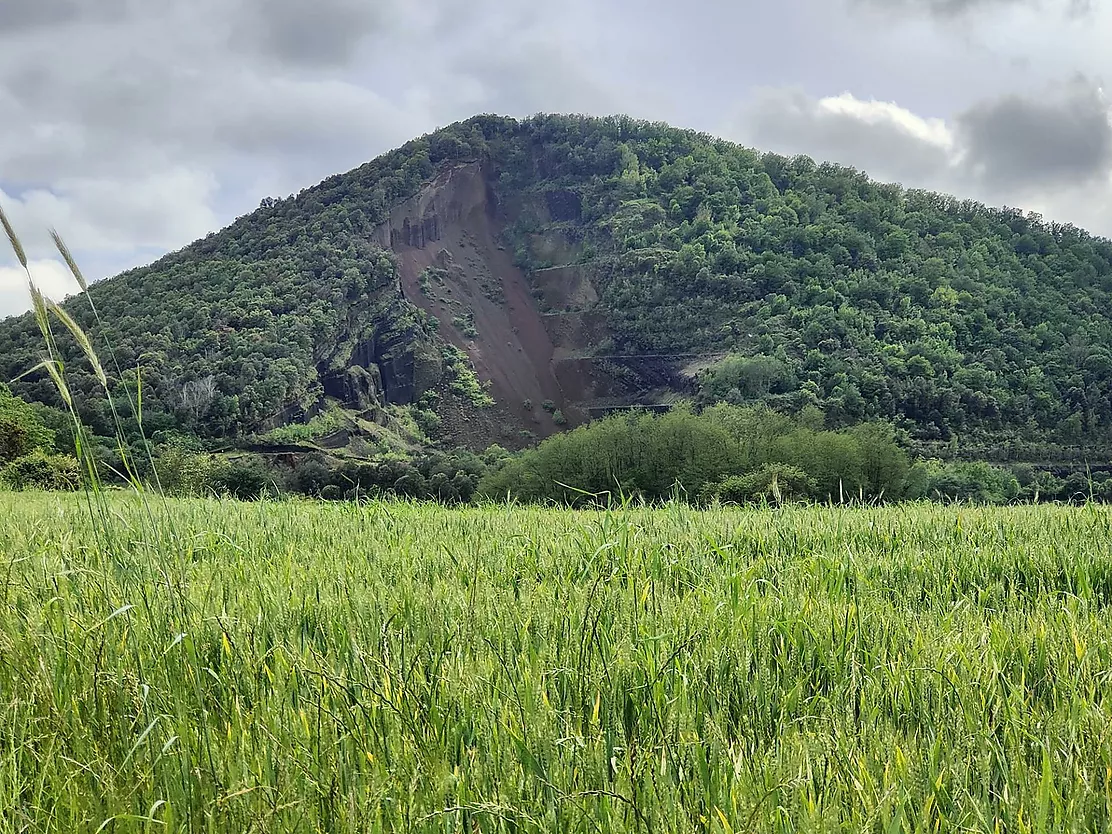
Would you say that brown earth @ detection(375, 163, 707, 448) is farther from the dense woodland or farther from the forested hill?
the dense woodland

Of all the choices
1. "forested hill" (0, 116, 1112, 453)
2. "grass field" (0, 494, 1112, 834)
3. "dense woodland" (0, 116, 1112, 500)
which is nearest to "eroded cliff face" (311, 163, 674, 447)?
"forested hill" (0, 116, 1112, 453)

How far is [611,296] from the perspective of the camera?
401 feet

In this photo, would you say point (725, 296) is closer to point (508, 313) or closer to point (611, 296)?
point (611, 296)

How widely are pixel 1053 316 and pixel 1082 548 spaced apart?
321ft

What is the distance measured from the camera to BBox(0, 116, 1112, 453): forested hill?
80375 millimetres

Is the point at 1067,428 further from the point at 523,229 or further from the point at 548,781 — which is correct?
the point at 523,229

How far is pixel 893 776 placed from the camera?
121cm

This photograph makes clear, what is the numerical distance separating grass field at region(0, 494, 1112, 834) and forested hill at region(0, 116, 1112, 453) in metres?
64.5

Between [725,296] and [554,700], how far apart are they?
111 m

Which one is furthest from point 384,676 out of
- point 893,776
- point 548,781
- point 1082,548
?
point 1082,548

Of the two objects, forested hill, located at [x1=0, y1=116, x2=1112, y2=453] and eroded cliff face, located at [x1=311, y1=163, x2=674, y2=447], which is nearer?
forested hill, located at [x1=0, y1=116, x2=1112, y2=453]

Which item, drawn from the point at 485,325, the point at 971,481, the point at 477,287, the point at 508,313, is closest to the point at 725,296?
the point at 508,313

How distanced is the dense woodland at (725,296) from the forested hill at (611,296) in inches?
14.4

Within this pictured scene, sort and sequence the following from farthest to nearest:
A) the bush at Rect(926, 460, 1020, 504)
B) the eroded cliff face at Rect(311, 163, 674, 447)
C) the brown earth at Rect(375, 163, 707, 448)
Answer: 1. the brown earth at Rect(375, 163, 707, 448)
2. the eroded cliff face at Rect(311, 163, 674, 447)
3. the bush at Rect(926, 460, 1020, 504)
